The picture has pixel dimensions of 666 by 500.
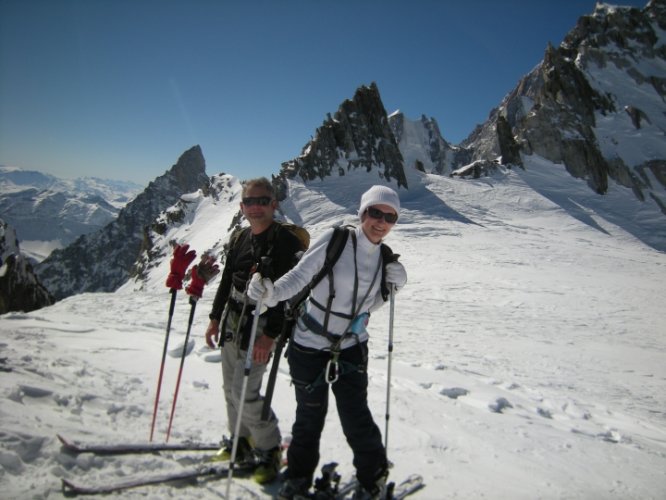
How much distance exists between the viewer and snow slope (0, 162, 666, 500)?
337 cm

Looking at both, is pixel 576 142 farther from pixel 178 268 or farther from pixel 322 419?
pixel 322 419

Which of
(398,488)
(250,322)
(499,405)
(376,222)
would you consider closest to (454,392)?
(499,405)

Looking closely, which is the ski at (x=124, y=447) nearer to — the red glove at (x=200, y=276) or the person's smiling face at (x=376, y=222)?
the red glove at (x=200, y=276)

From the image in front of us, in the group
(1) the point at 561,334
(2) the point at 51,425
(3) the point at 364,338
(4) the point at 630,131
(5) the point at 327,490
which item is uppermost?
(4) the point at 630,131

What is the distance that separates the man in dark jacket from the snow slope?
364 millimetres

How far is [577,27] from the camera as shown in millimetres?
68562

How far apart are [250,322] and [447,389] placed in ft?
13.8

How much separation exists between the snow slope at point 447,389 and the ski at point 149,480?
0.07 meters

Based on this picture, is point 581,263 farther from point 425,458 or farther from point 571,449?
point 425,458

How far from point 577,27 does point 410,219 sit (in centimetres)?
6291

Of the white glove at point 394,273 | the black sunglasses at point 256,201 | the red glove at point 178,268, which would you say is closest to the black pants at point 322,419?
the white glove at point 394,273

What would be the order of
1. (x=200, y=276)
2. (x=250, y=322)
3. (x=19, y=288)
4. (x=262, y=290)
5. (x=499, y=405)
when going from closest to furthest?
(x=262, y=290) < (x=250, y=322) < (x=200, y=276) < (x=499, y=405) < (x=19, y=288)

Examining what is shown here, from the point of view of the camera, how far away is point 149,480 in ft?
9.32

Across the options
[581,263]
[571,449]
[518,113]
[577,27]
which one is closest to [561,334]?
[571,449]
